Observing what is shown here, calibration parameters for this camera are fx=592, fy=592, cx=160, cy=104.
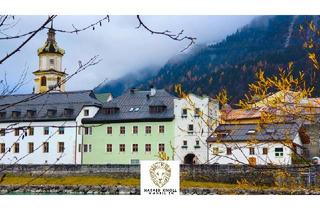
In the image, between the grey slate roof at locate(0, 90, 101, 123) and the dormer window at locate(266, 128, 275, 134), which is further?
the dormer window at locate(266, 128, 275, 134)

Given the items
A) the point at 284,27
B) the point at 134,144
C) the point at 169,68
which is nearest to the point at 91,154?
the point at 134,144

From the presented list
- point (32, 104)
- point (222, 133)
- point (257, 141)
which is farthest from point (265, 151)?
point (32, 104)

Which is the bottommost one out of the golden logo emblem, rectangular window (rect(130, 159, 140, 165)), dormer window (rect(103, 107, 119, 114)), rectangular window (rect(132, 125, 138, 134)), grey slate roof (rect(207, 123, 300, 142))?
the golden logo emblem

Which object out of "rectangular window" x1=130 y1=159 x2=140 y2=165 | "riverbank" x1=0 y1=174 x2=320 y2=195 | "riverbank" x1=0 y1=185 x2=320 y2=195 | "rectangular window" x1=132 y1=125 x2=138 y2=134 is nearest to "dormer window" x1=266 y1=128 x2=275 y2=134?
"riverbank" x1=0 y1=185 x2=320 y2=195

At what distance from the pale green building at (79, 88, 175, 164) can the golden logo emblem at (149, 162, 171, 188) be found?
10.5ft

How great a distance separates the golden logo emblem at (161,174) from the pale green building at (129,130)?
3194mm

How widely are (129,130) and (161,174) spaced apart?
5532mm

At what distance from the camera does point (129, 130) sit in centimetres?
865

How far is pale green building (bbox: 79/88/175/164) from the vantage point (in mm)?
6961

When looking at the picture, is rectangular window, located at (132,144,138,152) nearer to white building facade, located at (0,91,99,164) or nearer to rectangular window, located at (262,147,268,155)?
white building facade, located at (0,91,99,164)

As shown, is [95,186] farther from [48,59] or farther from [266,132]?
[266,132]

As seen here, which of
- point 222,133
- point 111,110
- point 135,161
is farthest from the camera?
point 111,110
